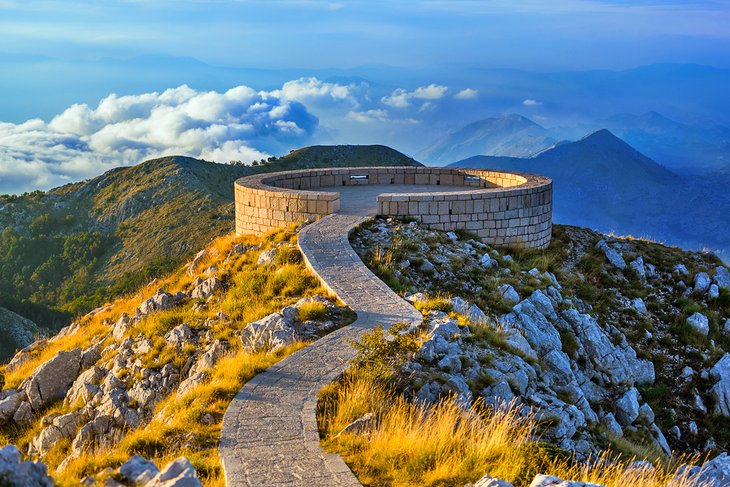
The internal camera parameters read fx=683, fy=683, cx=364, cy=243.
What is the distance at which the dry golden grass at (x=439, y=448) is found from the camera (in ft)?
18.7

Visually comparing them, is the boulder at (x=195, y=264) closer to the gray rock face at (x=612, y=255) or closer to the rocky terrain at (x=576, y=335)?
the rocky terrain at (x=576, y=335)

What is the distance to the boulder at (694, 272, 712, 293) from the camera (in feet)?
53.8

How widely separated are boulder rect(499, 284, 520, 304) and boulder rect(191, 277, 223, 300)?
16.7 feet

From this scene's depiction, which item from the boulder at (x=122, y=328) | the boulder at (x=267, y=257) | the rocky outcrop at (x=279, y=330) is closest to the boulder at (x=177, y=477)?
the rocky outcrop at (x=279, y=330)

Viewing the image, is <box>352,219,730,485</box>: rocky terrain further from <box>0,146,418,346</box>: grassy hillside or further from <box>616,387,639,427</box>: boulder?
<box>0,146,418,346</box>: grassy hillside

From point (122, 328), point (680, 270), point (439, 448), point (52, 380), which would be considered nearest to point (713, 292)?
point (680, 270)

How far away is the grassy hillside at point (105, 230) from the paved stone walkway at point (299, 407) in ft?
85.2

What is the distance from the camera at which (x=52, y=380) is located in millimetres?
10906

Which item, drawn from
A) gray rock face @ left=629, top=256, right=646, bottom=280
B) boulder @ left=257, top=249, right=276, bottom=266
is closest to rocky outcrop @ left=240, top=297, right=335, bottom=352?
boulder @ left=257, top=249, right=276, bottom=266

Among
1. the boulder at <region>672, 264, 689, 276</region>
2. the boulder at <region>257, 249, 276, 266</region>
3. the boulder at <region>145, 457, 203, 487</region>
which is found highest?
the boulder at <region>145, 457, 203, 487</region>

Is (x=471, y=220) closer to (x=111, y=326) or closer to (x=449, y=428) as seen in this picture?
(x=111, y=326)

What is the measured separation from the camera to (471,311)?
33.7ft

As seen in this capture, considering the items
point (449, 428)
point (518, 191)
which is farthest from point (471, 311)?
point (518, 191)

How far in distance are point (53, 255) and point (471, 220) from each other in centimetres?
4029
